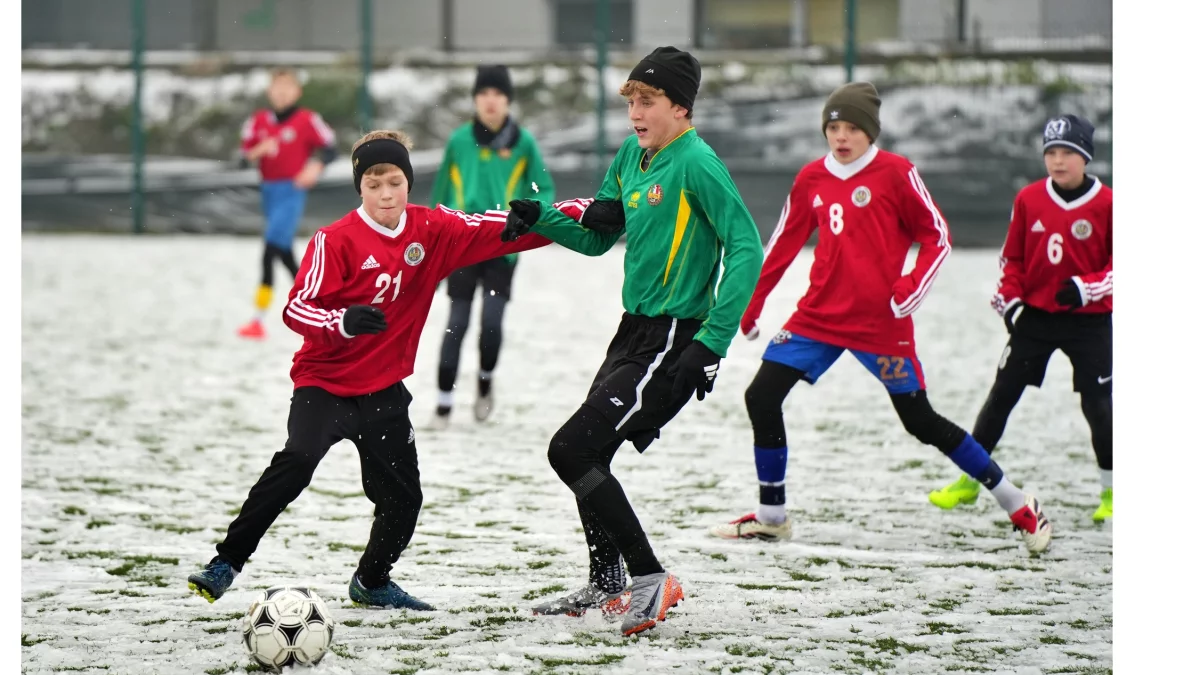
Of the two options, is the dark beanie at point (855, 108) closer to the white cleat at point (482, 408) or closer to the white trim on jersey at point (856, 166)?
the white trim on jersey at point (856, 166)

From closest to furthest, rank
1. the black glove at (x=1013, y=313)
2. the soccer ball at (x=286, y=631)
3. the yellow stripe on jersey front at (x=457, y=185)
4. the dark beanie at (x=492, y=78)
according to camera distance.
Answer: the soccer ball at (x=286, y=631) < the black glove at (x=1013, y=313) < the dark beanie at (x=492, y=78) < the yellow stripe on jersey front at (x=457, y=185)

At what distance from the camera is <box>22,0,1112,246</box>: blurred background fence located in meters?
18.8

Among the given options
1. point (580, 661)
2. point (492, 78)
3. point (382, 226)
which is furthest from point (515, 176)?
point (580, 661)

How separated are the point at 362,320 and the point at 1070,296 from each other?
3039mm

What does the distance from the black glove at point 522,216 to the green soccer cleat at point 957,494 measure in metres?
2.55

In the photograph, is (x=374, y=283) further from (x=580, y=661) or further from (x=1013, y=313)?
(x=1013, y=313)

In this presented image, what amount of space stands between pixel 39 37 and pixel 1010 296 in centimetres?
1821

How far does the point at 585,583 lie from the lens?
5367 millimetres

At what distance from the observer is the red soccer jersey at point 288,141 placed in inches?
458

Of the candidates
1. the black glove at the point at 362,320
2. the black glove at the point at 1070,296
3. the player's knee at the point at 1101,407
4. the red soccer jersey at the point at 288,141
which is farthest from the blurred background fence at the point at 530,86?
the black glove at the point at 362,320

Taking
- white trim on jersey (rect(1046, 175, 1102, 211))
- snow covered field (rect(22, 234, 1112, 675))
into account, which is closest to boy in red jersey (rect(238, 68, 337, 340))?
snow covered field (rect(22, 234, 1112, 675))

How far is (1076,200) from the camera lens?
20.4 feet

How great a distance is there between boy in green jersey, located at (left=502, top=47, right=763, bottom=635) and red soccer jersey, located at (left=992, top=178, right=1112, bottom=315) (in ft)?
6.49

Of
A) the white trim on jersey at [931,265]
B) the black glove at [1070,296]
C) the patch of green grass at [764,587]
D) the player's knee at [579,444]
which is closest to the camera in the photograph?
the player's knee at [579,444]
